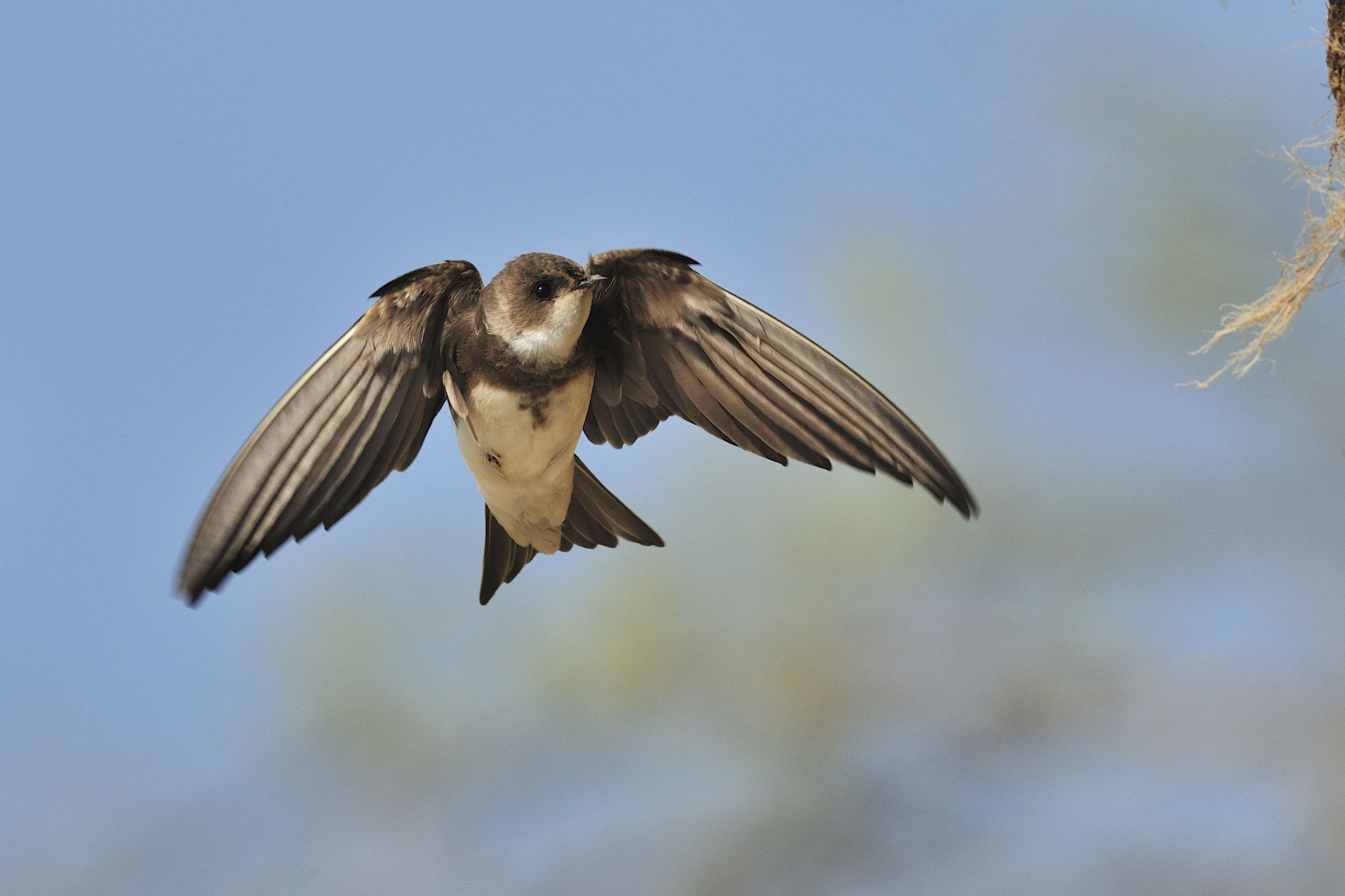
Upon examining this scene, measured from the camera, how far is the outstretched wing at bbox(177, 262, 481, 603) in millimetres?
1961

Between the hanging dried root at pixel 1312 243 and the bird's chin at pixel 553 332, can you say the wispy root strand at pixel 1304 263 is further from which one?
the bird's chin at pixel 553 332

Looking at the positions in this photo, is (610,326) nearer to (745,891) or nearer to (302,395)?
(302,395)

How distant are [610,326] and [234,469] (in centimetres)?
71

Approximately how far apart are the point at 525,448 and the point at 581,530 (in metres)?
0.37

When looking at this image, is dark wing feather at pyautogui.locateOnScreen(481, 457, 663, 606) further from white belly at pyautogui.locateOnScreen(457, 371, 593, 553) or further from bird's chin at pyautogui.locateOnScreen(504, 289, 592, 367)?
bird's chin at pyautogui.locateOnScreen(504, 289, 592, 367)

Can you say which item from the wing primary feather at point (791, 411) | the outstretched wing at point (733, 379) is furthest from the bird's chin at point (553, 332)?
the wing primary feather at point (791, 411)

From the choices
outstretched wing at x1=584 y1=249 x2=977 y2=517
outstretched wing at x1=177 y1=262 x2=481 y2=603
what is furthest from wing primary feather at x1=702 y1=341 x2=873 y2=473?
outstretched wing at x1=177 y1=262 x2=481 y2=603

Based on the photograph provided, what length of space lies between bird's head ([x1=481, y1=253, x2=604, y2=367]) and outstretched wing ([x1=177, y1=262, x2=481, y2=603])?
0.50 feet

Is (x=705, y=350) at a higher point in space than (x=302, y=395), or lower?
higher

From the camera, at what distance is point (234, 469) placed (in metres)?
1.99

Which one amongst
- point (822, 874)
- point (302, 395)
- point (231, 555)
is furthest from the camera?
point (822, 874)

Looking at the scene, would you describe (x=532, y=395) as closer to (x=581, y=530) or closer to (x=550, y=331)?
(x=550, y=331)

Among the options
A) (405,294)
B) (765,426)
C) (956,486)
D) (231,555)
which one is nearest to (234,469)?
(231,555)

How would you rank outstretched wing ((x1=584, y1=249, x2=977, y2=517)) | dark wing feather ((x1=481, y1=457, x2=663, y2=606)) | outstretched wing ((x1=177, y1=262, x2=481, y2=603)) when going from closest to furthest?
outstretched wing ((x1=177, y1=262, x2=481, y2=603))
outstretched wing ((x1=584, y1=249, x2=977, y2=517))
dark wing feather ((x1=481, y1=457, x2=663, y2=606))
